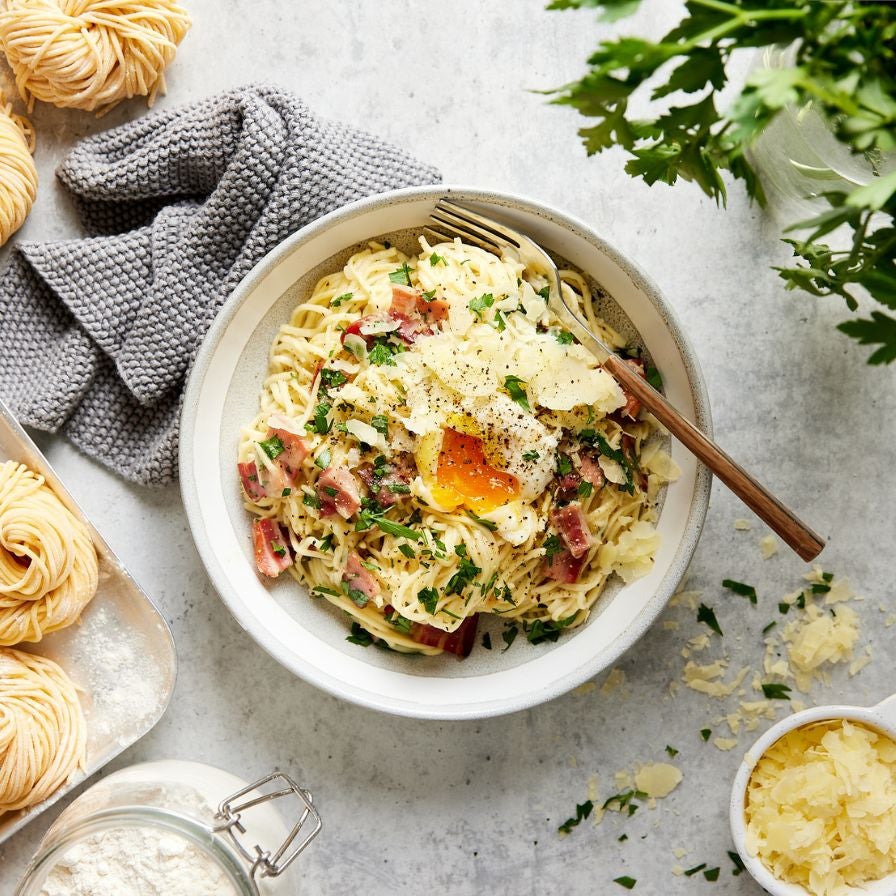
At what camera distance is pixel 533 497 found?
296 centimetres

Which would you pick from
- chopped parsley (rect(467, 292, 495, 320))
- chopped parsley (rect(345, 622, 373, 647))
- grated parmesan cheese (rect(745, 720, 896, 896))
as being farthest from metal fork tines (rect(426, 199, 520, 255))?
grated parmesan cheese (rect(745, 720, 896, 896))

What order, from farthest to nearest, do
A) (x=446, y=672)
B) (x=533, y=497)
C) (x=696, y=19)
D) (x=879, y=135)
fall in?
(x=446, y=672) < (x=533, y=497) < (x=696, y=19) < (x=879, y=135)

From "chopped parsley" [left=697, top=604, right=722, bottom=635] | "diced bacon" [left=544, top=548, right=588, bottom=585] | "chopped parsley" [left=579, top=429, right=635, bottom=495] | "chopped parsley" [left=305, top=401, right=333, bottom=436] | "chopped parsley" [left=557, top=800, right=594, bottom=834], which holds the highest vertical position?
"chopped parsley" [left=305, top=401, right=333, bottom=436]

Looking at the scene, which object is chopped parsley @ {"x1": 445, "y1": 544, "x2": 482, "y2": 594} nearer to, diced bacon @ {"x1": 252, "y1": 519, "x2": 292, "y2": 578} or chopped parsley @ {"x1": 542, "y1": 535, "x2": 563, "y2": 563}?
chopped parsley @ {"x1": 542, "y1": 535, "x2": 563, "y2": 563}

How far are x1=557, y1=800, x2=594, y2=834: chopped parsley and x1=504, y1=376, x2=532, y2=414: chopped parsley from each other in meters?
1.37

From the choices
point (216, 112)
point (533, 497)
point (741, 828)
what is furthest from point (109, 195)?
point (741, 828)

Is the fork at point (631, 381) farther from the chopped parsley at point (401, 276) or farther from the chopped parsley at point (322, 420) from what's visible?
the chopped parsley at point (322, 420)

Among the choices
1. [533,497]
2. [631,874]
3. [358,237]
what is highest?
[358,237]

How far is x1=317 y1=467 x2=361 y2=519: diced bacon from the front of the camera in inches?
116

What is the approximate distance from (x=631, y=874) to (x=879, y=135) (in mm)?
2520

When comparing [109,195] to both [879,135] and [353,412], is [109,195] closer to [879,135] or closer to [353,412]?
[353,412]

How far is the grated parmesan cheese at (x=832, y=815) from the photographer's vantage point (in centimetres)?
301

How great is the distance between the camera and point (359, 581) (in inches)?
119

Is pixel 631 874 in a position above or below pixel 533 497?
below
